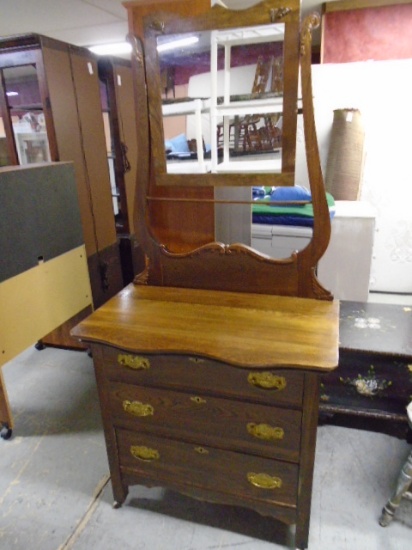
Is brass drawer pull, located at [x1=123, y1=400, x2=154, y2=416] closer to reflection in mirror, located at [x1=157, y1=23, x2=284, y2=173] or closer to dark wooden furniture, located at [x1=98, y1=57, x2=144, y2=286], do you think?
reflection in mirror, located at [x1=157, y1=23, x2=284, y2=173]

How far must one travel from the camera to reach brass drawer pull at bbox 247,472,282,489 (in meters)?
1.23

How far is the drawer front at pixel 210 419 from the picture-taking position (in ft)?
3.81

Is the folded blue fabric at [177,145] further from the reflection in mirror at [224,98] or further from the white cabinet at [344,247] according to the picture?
the white cabinet at [344,247]

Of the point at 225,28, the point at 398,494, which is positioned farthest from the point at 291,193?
the point at 398,494

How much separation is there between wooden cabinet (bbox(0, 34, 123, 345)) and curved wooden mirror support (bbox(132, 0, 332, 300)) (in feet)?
3.35

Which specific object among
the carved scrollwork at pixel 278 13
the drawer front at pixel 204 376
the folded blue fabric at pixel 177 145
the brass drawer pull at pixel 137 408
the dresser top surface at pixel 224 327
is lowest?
the brass drawer pull at pixel 137 408

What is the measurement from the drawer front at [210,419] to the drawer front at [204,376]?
0.12 feet

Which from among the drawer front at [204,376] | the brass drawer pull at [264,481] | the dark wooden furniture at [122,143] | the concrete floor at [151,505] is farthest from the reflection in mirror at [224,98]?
the dark wooden furniture at [122,143]

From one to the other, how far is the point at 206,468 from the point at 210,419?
210mm

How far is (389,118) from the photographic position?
289 centimetres

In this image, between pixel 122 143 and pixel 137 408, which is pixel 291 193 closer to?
pixel 137 408

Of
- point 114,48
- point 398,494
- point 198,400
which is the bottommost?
point 398,494

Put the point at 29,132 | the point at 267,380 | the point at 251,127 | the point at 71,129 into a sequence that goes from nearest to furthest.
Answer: the point at 267,380 → the point at 251,127 → the point at 71,129 → the point at 29,132

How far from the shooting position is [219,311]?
131 centimetres
